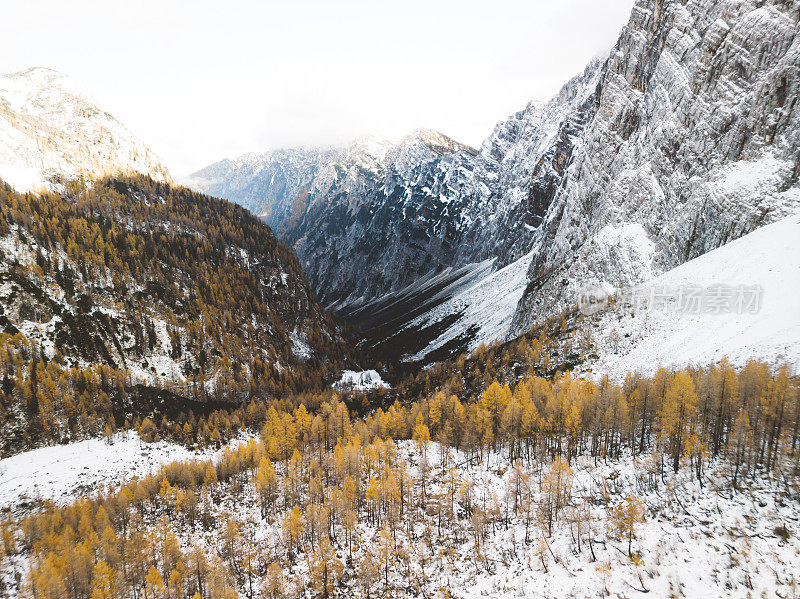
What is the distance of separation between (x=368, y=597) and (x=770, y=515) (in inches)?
1606

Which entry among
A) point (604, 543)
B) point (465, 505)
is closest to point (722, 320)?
point (604, 543)

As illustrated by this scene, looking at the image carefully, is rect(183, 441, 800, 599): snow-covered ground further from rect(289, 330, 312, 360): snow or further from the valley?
rect(289, 330, 312, 360): snow

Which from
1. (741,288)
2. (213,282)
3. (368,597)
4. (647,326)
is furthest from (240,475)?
(213,282)

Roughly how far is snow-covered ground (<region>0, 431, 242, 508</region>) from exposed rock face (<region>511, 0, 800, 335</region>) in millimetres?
131330

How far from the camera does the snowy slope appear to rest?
2271 inches

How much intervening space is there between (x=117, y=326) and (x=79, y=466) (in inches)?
2473

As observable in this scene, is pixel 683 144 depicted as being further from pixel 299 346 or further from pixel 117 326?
pixel 117 326

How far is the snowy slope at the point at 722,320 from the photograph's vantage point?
189ft

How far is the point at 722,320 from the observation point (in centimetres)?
6919

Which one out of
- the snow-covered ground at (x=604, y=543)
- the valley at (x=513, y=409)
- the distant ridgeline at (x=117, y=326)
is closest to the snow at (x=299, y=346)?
the distant ridgeline at (x=117, y=326)

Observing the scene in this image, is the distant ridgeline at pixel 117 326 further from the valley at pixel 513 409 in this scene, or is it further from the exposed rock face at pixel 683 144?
the exposed rock face at pixel 683 144

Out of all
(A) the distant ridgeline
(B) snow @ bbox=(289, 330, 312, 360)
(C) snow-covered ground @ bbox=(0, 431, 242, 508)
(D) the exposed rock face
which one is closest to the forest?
(C) snow-covered ground @ bbox=(0, 431, 242, 508)

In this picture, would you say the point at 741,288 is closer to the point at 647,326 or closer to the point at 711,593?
the point at 647,326

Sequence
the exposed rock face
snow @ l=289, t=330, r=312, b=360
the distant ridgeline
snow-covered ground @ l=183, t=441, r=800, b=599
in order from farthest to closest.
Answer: snow @ l=289, t=330, r=312, b=360 → the distant ridgeline → the exposed rock face → snow-covered ground @ l=183, t=441, r=800, b=599
